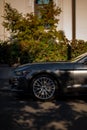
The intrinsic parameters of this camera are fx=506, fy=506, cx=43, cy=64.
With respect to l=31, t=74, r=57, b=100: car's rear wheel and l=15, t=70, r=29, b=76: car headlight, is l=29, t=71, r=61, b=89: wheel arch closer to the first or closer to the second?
l=31, t=74, r=57, b=100: car's rear wheel

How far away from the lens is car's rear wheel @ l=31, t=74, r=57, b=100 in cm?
1345

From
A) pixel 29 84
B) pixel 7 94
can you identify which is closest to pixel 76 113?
pixel 29 84

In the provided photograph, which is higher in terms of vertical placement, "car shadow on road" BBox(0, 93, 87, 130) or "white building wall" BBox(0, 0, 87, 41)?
"white building wall" BBox(0, 0, 87, 41)

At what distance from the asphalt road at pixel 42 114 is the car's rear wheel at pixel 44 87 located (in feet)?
0.73

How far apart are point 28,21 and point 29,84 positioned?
8810 mm

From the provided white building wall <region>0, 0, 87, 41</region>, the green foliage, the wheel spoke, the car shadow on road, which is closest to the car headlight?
the wheel spoke

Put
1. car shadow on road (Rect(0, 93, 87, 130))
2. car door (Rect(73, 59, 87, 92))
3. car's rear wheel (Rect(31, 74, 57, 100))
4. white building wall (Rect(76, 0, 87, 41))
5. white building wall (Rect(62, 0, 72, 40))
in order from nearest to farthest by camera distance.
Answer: car shadow on road (Rect(0, 93, 87, 130)), car door (Rect(73, 59, 87, 92)), car's rear wheel (Rect(31, 74, 57, 100)), white building wall (Rect(76, 0, 87, 41)), white building wall (Rect(62, 0, 72, 40))

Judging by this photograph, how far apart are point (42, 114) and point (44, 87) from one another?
222 centimetres

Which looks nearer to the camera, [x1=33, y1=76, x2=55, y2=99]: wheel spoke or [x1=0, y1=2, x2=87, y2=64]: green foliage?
[x1=33, y1=76, x2=55, y2=99]: wheel spoke

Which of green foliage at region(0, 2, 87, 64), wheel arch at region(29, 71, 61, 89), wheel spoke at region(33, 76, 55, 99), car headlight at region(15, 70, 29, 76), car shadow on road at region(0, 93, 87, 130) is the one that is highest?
green foliage at region(0, 2, 87, 64)

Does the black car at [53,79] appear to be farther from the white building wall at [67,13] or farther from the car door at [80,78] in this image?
the white building wall at [67,13]

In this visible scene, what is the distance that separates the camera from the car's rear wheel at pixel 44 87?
1345 centimetres

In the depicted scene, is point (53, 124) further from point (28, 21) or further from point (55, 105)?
point (28, 21)

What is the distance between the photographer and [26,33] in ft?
72.0
